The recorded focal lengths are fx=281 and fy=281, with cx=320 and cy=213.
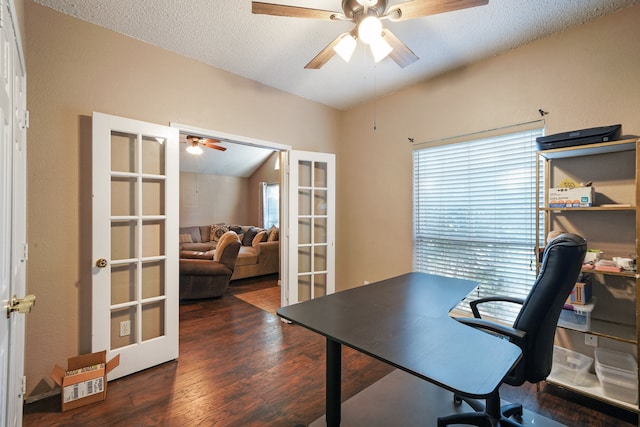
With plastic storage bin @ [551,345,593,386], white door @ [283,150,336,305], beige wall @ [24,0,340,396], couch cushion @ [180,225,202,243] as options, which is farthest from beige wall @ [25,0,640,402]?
couch cushion @ [180,225,202,243]

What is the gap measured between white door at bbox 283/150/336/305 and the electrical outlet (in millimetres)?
1541

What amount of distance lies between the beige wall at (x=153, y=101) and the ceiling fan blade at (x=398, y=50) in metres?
1.06

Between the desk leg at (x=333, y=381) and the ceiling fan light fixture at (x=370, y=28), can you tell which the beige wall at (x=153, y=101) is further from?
the desk leg at (x=333, y=381)

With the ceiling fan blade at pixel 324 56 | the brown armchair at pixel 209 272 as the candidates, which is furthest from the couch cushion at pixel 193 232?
the ceiling fan blade at pixel 324 56

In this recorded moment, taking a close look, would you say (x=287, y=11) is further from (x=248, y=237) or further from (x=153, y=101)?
(x=248, y=237)

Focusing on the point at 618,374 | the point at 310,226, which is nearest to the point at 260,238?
the point at 310,226

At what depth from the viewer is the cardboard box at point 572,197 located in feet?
6.35

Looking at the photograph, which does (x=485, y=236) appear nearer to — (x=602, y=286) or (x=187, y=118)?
(x=602, y=286)

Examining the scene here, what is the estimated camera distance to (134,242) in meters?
2.29

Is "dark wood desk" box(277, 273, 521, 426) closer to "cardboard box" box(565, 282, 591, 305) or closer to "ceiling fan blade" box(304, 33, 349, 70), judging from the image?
"cardboard box" box(565, 282, 591, 305)

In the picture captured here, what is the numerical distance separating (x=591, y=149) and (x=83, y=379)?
380cm

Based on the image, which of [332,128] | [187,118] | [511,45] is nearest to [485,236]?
[511,45]

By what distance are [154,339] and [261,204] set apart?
5.72m

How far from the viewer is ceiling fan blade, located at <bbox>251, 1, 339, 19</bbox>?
1.49m
